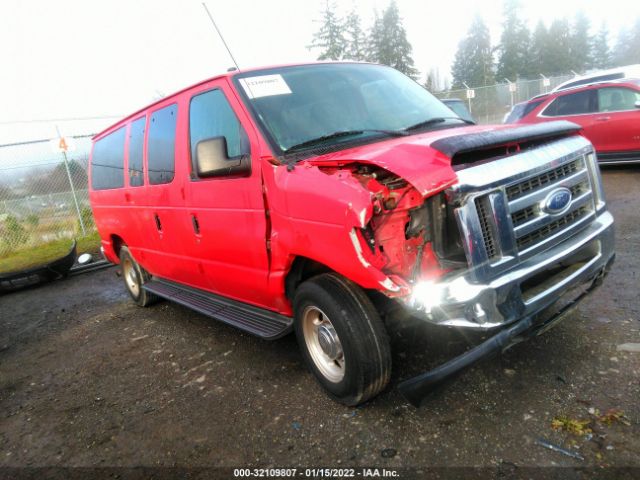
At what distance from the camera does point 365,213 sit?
215 centimetres

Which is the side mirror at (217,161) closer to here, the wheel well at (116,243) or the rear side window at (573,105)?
the wheel well at (116,243)

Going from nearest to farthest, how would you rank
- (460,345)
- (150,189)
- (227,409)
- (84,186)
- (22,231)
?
(227,409), (460,345), (150,189), (22,231), (84,186)

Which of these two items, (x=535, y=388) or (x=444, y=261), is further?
(x=535, y=388)

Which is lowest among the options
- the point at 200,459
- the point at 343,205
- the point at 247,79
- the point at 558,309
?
the point at 200,459

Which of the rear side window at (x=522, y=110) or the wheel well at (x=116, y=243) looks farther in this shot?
the rear side window at (x=522, y=110)

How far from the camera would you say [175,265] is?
4.35 metres

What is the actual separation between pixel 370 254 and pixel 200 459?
1529mm

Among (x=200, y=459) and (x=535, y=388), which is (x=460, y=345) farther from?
(x=200, y=459)

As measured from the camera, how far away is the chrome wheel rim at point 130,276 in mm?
5547

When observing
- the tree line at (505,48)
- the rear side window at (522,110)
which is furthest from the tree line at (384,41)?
the rear side window at (522,110)

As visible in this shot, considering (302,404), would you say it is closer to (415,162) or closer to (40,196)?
(415,162)

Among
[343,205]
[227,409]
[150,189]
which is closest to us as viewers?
[343,205]

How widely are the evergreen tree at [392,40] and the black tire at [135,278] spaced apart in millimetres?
47437

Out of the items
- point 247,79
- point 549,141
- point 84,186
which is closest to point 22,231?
point 84,186
